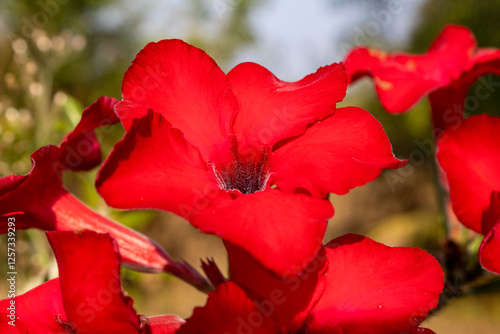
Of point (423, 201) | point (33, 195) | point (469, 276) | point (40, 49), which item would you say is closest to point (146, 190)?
point (33, 195)

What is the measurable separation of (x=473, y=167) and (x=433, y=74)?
308 mm

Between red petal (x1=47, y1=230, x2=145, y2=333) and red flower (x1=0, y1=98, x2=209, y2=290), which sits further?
red flower (x1=0, y1=98, x2=209, y2=290)

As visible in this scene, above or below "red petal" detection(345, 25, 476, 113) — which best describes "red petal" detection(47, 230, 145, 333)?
above

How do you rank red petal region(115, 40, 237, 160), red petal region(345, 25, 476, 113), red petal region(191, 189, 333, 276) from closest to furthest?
red petal region(191, 189, 333, 276) < red petal region(115, 40, 237, 160) < red petal region(345, 25, 476, 113)

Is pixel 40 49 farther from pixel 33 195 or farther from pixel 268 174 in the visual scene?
pixel 268 174

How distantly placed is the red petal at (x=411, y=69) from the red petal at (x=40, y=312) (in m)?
0.53

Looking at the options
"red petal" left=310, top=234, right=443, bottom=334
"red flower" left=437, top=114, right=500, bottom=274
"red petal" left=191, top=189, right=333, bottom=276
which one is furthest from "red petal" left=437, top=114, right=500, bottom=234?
"red petal" left=191, top=189, right=333, bottom=276

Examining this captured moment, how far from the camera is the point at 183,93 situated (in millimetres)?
496

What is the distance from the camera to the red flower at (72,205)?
0.50 meters

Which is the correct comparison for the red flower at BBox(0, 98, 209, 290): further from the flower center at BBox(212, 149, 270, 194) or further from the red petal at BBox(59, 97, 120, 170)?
the flower center at BBox(212, 149, 270, 194)

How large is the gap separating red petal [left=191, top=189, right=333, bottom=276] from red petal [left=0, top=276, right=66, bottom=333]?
0.69 feet

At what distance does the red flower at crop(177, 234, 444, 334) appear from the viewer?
44cm

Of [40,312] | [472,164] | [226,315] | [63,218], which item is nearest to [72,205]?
[63,218]

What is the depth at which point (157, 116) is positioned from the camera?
0.43 meters
